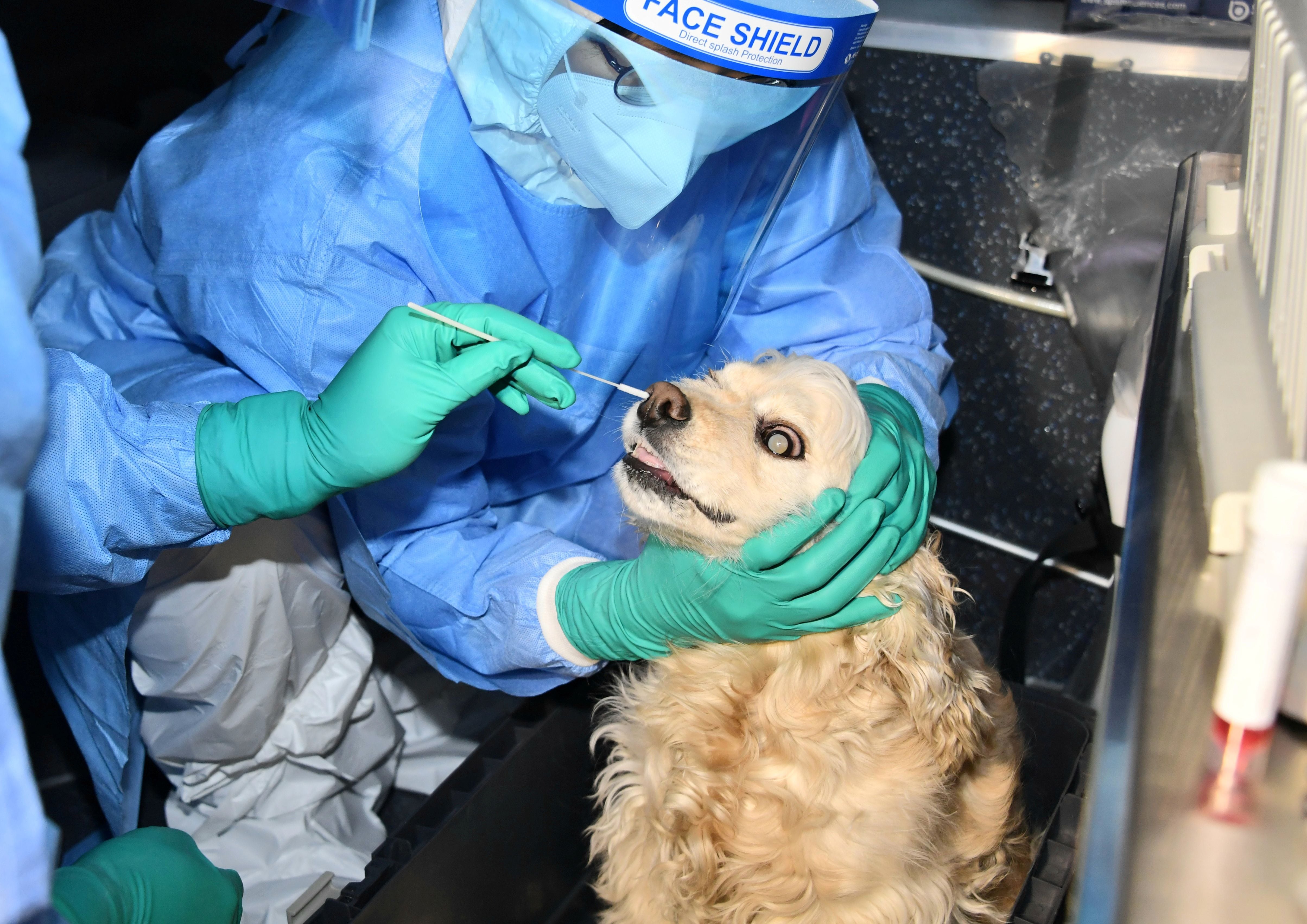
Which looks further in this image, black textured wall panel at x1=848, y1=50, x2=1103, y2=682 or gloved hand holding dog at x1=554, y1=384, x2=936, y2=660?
black textured wall panel at x1=848, y1=50, x2=1103, y2=682

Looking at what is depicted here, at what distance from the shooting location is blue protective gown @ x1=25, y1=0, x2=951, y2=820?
1.24 meters

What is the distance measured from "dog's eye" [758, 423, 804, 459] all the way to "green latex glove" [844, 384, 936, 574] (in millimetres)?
95

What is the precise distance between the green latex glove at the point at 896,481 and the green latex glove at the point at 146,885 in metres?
0.88

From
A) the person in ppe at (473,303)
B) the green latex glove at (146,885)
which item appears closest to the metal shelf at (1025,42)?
the person in ppe at (473,303)

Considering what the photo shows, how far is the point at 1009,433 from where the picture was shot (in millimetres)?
1931

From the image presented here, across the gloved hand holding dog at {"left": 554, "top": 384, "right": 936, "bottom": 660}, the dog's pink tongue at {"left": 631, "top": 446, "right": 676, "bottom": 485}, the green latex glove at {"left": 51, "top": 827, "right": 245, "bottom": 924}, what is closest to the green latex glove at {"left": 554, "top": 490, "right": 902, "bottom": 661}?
the gloved hand holding dog at {"left": 554, "top": 384, "right": 936, "bottom": 660}

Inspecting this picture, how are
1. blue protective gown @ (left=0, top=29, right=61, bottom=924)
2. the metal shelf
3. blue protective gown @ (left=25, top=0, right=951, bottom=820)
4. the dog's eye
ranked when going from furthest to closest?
1. the metal shelf
2. blue protective gown @ (left=25, top=0, right=951, bottom=820)
3. the dog's eye
4. blue protective gown @ (left=0, top=29, right=61, bottom=924)

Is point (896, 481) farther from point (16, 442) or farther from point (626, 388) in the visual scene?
point (16, 442)

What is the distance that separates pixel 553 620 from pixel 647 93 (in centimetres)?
69

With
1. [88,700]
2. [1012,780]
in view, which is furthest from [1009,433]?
[88,700]

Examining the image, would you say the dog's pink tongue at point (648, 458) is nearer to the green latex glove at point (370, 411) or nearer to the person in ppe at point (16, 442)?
the green latex glove at point (370, 411)

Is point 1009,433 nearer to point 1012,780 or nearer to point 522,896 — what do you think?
point 1012,780

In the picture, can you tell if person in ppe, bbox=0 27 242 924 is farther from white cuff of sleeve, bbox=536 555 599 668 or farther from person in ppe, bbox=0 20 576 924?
white cuff of sleeve, bbox=536 555 599 668

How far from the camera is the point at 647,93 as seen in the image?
1101 mm
